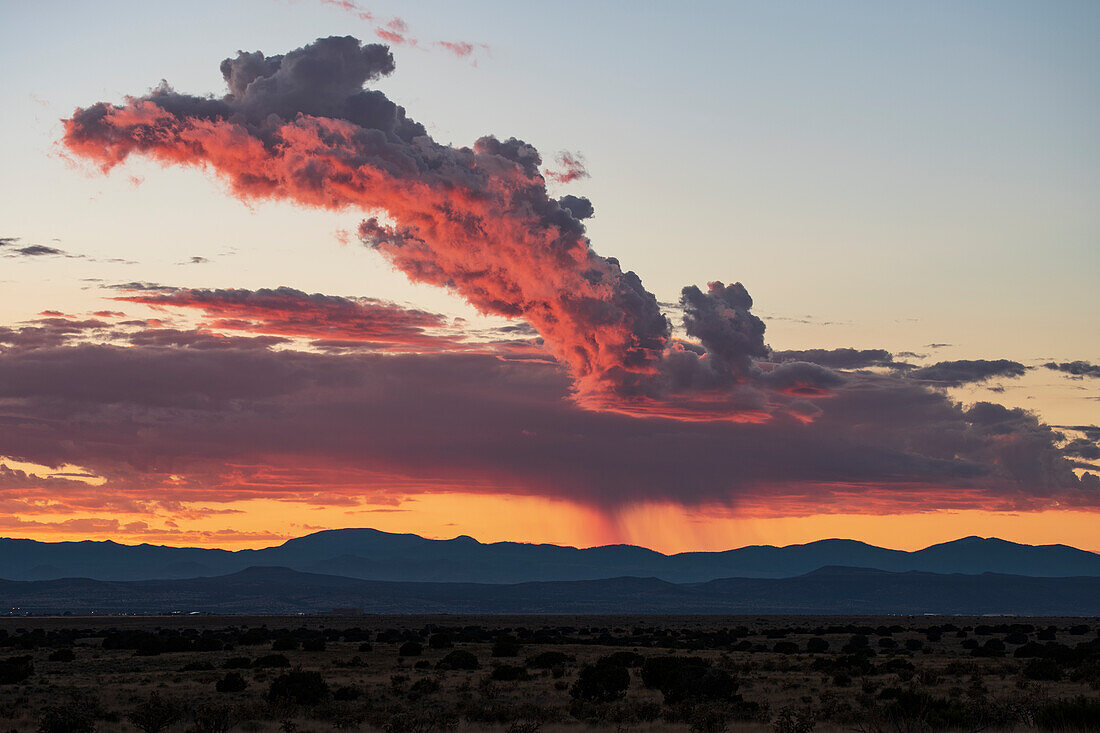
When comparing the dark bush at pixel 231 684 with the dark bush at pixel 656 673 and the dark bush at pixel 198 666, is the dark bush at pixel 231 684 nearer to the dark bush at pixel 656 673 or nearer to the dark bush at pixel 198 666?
the dark bush at pixel 198 666

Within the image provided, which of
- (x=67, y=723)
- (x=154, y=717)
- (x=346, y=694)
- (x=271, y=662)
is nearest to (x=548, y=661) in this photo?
(x=271, y=662)

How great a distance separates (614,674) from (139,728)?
1753 cm

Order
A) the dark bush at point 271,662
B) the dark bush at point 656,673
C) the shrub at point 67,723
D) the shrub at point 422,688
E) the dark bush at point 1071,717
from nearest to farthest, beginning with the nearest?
the dark bush at point 1071,717
the shrub at point 67,723
the shrub at point 422,688
the dark bush at point 656,673
the dark bush at point 271,662

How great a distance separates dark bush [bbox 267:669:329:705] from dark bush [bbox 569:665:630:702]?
9651 millimetres

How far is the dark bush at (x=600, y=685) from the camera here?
1564 inches

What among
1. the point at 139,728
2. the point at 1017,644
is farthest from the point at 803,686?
the point at 1017,644

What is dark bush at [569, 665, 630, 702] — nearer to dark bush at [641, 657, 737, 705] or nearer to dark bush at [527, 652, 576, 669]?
dark bush at [641, 657, 737, 705]

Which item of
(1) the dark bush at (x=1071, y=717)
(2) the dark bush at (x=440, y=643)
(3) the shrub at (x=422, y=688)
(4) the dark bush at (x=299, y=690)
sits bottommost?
(2) the dark bush at (x=440, y=643)

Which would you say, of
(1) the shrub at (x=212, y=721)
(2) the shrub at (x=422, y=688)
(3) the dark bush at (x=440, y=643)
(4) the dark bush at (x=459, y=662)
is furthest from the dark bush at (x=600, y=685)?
(3) the dark bush at (x=440, y=643)

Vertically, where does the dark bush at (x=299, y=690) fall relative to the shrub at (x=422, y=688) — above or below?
→ above

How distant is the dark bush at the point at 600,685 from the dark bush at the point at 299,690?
31.7 ft

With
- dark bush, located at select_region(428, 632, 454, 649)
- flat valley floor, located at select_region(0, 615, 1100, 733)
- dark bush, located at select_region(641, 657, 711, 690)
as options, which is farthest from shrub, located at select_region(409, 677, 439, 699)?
dark bush, located at select_region(428, 632, 454, 649)

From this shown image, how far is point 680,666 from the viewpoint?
44.9m

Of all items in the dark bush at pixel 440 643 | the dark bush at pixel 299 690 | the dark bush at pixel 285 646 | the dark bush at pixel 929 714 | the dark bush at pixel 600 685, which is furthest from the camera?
the dark bush at pixel 440 643
